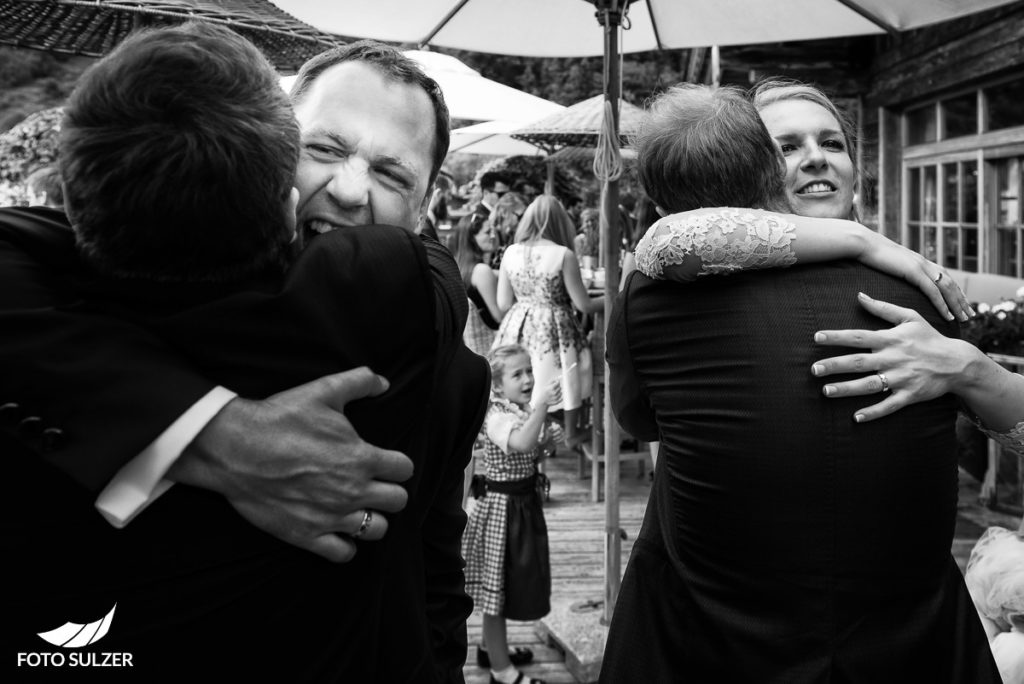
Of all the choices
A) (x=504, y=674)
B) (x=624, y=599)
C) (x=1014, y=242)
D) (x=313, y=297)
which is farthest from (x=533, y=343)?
(x=313, y=297)

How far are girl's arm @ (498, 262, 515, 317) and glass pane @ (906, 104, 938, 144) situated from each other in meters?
4.56

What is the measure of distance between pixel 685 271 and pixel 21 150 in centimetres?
459

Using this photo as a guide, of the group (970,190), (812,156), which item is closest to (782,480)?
(812,156)

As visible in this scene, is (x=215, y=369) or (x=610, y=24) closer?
(x=215, y=369)

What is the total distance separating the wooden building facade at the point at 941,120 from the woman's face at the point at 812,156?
379 centimetres

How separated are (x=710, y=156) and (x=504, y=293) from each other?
508 cm

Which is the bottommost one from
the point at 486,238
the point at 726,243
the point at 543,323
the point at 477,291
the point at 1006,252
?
the point at 543,323

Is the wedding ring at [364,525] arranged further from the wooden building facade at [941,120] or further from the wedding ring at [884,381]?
the wooden building facade at [941,120]

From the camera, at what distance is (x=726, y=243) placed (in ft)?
5.35

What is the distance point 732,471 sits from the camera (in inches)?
67.0

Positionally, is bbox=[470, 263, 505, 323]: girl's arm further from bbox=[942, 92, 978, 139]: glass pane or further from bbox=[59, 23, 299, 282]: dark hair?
bbox=[59, 23, 299, 282]: dark hair

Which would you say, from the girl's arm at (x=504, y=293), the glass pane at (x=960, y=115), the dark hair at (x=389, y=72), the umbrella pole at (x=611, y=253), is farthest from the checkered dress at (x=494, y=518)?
the glass pane at (x=960, y=115)

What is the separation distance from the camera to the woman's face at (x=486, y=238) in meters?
7.88

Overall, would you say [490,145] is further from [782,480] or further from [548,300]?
[782,480]
